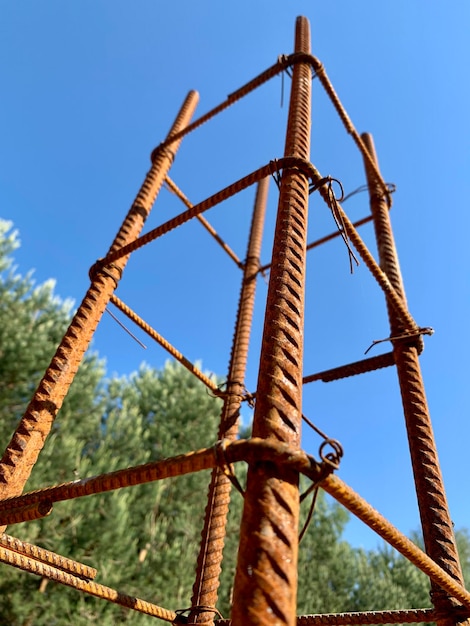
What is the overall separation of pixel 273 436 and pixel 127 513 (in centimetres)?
1329

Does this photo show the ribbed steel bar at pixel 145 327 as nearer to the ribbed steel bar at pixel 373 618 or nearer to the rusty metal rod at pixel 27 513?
the rusty metal rod at pixel 27 513

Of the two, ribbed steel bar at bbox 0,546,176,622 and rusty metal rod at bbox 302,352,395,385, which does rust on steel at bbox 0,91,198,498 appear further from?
rusty metal rod at bbox 302,352,395,385

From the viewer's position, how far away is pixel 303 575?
54.5 ft

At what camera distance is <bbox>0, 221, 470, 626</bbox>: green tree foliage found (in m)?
11.2

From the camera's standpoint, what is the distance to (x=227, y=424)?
3.64m

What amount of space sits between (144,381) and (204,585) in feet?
56.6

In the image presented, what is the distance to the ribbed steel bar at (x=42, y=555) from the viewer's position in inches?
68.1

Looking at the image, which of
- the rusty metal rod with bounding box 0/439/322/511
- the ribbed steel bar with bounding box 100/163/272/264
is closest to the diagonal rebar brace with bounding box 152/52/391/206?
the ribbed steel bar with bounding box 100/163/272/264

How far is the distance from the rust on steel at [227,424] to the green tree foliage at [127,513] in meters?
6.99

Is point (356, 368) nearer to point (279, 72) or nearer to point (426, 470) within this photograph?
point (426, 470)

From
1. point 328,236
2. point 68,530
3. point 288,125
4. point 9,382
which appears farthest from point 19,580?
point 288,125

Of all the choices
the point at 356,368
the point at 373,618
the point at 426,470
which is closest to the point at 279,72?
the point at 356,368

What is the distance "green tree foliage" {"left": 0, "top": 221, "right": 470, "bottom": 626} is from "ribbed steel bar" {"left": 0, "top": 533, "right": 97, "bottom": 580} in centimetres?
829

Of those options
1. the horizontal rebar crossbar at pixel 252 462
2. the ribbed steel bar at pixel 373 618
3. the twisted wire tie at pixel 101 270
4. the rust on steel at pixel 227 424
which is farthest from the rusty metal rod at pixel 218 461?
the twisted wire tie at pixel 101 270
